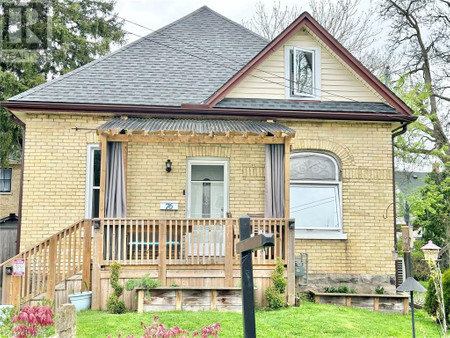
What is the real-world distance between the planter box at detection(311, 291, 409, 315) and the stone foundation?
1.18m

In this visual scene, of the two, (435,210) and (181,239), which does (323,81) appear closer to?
(181,239)

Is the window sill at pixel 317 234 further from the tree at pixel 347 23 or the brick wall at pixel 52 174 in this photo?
the tree at pixel 347 23

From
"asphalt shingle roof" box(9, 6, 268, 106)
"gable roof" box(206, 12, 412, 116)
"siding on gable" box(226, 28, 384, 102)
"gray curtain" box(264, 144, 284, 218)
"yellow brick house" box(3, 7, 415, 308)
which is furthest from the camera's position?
"siding on gable" box(226, 28, 384, 102)

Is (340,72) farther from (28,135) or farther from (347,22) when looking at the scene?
(347,22)

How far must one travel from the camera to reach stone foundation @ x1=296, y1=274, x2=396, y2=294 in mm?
11422

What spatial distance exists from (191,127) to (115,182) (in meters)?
1.95

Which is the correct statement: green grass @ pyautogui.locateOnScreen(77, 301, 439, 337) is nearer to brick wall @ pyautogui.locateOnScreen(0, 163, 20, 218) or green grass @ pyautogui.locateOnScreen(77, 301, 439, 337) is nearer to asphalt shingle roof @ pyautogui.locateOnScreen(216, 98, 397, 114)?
asphalt shingle roof @ pyautogui.locateOnScreen(216, 98, 397, 114)

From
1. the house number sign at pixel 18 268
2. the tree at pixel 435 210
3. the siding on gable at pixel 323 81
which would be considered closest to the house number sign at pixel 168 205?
the siding on gable at pixel 323 81

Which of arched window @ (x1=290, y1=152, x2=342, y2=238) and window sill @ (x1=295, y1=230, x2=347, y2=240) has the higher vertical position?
arched window @ (x1=290, y1=152, x2=342, y2=238)

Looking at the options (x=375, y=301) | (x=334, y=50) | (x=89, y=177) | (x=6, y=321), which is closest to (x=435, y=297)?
(x=375, y=301)

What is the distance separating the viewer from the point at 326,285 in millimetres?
11414

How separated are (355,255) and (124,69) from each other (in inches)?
279

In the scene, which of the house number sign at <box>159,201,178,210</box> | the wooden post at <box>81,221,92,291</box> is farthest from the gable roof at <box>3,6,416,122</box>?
the wooden post at <box>81,221,92,291</box>

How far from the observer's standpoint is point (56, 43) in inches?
888
